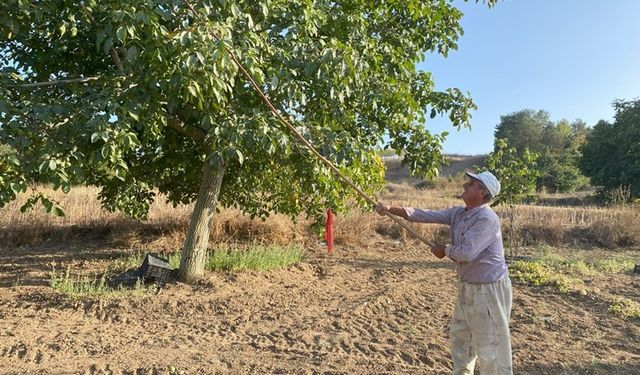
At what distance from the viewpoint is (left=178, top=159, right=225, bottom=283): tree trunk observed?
6.52m

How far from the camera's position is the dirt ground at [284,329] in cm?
416

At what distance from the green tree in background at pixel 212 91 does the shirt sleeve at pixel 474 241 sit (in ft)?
5.85

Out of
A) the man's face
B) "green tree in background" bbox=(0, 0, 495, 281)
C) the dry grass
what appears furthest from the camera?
the dry grass

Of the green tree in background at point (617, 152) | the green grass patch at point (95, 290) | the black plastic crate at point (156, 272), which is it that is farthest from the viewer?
the green tree in background at point (617, 152)

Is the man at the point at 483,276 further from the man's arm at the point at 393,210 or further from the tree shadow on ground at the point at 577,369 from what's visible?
the tree shadow on ground at the point at 577,369

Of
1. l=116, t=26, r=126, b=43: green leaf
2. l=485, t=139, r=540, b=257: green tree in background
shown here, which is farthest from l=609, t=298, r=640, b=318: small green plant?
l=116, t=26, r=126, b=43: green leaf

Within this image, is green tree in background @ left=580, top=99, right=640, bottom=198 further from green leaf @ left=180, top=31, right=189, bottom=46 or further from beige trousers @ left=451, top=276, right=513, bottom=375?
green leaf @ left=180, top=31, right=189, bottom=46

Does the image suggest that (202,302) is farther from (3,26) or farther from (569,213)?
(569,213)

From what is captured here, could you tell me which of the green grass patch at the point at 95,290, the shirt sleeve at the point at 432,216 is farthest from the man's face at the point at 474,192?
the green grass patch at the point at 95,290

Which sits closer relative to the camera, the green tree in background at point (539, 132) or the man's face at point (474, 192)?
the man's face at point (474, 192)

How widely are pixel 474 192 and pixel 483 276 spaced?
574 millimetres

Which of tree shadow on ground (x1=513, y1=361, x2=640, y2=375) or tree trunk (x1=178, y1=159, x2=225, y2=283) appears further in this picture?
tree trunk (x1=178, y1=159, x2=225, y2=283)

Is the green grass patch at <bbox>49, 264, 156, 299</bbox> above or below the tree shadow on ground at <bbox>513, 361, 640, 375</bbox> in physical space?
above

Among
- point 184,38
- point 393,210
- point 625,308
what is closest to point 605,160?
point 625,308
